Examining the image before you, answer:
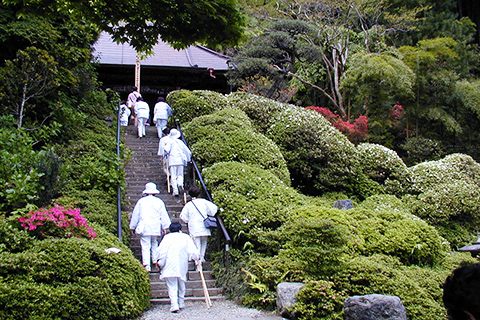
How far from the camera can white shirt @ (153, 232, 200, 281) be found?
656 centimetres

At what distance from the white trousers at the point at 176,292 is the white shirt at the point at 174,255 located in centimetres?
12

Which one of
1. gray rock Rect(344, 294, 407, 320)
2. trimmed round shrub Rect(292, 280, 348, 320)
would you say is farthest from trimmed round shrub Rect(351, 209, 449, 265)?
gray rock Rect(344, 294, 407, 320)

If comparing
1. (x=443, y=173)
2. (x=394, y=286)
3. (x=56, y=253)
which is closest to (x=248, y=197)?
(x=394, y=286)

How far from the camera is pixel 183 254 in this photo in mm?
6730

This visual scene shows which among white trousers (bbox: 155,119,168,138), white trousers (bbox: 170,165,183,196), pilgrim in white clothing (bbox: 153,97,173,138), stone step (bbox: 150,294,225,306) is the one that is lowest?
stone step (bbox: 150,294,225,306)

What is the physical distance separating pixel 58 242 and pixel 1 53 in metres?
6.62

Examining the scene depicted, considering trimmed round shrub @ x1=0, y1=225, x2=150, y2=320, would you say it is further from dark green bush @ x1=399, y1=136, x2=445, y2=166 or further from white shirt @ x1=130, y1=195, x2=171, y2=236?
dark green bush @ x1=399, y1=136, x2=445, y2=166

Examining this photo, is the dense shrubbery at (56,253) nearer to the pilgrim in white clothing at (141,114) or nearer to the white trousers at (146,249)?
the white trousers at (146,249)

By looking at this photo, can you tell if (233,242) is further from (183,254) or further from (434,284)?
(434,284)

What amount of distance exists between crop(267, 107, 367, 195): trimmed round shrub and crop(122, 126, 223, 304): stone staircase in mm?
3563

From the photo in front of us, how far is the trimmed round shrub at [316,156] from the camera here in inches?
473

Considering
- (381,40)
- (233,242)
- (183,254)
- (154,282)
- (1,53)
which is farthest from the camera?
(381,40)

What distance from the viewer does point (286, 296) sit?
6410 mm

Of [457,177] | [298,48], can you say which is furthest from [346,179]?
[298,48]
